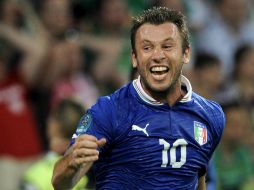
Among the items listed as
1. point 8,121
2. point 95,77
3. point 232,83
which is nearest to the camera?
point 8,121

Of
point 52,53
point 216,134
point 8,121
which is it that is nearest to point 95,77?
point 52,53

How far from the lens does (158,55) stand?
14.0 feet

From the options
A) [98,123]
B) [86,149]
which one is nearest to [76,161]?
[86,149]

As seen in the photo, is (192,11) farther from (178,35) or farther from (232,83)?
(178,35)

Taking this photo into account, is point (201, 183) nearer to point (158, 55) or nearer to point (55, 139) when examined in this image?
point (158, 55)

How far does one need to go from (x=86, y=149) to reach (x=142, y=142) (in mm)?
495

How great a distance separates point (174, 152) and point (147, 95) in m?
0.32

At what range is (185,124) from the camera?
4434 millimetres

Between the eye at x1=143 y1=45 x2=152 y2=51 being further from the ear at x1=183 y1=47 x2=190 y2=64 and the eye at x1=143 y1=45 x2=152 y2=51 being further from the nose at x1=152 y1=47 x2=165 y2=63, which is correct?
the ear at x1=183 y1=47 x2=190 y2=64

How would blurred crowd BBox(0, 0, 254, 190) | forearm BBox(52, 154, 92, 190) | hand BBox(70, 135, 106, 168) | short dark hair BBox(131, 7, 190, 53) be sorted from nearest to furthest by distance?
1. hand BBox(70, 135, 106, 168)
2. forearm BBox(52, 154, 92, 190)
3. short dark hair BBox(131, 7, 190, 53)
4. blurred crowd BBox(0, 0, 254, 190)

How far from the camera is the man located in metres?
4.25

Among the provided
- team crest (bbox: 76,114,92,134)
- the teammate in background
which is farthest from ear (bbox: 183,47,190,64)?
the teammate in background

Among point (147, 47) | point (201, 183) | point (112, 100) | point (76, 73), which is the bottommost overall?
point (201, 183)

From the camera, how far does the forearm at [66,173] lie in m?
4.10
